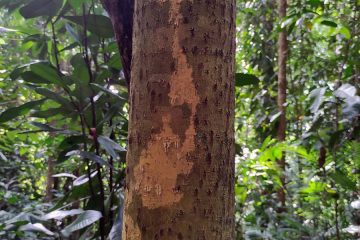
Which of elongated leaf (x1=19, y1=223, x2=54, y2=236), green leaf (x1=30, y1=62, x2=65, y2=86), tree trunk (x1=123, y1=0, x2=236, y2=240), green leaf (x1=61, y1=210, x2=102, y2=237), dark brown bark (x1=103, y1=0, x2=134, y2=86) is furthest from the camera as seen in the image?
elongated leaf (x1=19, y1=223, x2=54, y2=236)

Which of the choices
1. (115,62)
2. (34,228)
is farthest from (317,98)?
(34,228)

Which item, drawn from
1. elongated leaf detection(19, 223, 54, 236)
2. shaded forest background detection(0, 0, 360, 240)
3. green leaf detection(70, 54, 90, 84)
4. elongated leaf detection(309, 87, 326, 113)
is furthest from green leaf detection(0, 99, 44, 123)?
elongated leaf detection(309, 87, 326, 113)

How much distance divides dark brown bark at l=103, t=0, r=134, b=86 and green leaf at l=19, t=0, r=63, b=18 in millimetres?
429

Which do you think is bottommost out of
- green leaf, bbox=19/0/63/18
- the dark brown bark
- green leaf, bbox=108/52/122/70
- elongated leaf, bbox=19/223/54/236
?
elongated leaf, bbox=19/223/54/236

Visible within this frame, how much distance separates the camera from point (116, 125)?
149 cm

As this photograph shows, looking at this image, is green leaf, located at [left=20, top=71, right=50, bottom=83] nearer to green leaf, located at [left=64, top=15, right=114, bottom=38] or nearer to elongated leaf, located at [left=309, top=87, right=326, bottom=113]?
green leaf, located at [left=64, top=15, right=114, bottom=38]

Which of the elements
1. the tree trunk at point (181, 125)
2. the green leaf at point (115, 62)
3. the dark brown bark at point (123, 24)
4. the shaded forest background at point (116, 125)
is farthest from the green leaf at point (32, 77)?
the tree trunk at point (181, 125)

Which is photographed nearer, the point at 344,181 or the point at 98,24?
the point at 98,24

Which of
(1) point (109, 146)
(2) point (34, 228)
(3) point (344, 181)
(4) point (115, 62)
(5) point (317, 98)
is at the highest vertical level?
(4) point (115, 62)

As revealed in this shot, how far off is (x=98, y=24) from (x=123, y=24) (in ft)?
1.36

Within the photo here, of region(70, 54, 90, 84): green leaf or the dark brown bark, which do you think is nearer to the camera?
the dark brown bark

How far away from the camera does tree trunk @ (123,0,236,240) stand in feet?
1.90

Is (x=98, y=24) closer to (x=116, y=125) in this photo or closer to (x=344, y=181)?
(x=116, y=125)

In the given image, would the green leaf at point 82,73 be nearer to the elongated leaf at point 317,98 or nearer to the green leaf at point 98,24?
the green leaf at point 98,24
